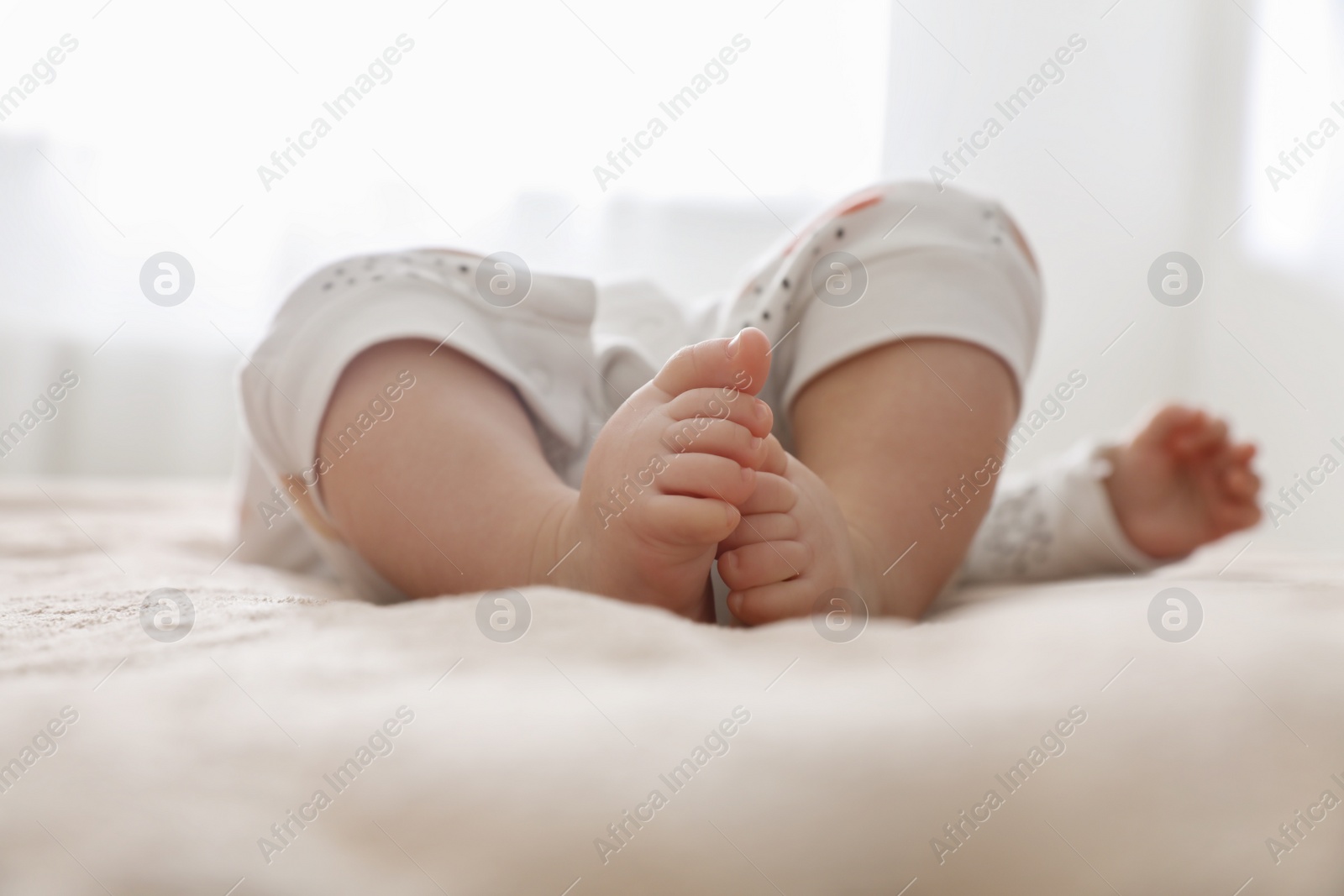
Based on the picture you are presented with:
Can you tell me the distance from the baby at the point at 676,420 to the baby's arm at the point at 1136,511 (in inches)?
9.3

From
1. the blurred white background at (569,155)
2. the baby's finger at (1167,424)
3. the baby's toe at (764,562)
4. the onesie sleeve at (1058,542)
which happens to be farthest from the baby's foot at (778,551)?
the blurred white background at (569,155)

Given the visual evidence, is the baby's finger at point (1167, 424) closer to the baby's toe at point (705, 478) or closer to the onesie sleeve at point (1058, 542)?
the onesie sleeve at point (1058, 542)

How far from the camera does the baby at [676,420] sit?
0.42 m

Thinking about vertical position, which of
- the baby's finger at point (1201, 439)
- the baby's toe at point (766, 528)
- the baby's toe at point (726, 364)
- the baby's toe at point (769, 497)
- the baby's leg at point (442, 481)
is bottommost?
the baby's leg at point (442, 481)

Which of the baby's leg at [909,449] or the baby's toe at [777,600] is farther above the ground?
the baby's leg at [909,449]

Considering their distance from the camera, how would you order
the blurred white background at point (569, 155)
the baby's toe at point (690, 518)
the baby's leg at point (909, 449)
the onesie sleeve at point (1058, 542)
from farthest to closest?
the blurred white background at point (569, 155) → the onesie sleeve at point (1058, 542) → the baby's leg at point (909, 449) → the baby's toe at point (690, 518)

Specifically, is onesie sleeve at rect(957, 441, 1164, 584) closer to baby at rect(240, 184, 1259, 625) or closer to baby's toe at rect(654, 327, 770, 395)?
baby at rect(240, 184, 1259, 625)

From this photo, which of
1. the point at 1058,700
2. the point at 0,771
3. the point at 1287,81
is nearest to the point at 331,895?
the point at 0,771

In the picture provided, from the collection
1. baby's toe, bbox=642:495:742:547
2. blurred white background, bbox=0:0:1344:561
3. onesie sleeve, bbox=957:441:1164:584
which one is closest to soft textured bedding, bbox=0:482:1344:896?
baby's toe, bbox=642:495:742:547

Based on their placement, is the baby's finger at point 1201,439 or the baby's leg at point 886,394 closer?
the baby's leg at point 886,394

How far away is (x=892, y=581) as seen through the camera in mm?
515

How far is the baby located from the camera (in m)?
0.42

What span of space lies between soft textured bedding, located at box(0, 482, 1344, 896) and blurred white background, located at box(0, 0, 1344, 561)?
136 centimetres

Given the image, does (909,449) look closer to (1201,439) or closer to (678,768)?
(678,768)
